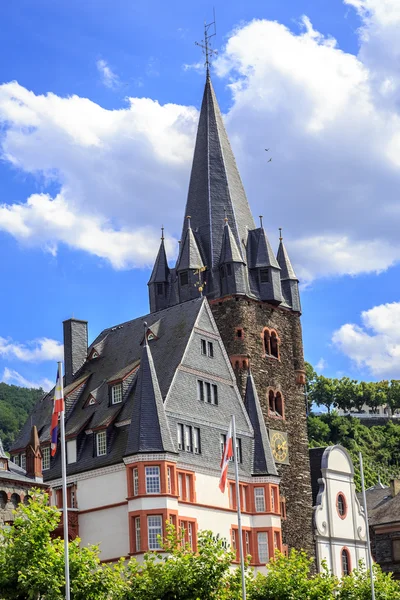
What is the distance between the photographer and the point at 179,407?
71438mm

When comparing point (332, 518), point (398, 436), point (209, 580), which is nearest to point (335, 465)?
point (332, 518)

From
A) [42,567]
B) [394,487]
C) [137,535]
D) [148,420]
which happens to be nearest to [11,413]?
[394,487]

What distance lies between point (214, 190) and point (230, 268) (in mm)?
9174

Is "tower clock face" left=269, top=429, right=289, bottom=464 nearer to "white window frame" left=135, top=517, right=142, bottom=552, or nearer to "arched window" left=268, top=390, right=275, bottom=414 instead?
"arched window" left=268, top=390, right=275, bottom=414

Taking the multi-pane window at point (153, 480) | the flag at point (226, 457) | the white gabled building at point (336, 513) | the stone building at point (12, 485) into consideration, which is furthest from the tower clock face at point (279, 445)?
the flag at point (226, 457)

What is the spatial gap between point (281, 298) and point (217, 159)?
45.6 feet

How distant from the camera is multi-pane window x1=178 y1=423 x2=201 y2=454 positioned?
70.8 m

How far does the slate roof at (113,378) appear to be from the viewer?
7231cm

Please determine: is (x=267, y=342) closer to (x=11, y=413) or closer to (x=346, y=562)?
(x=346, y=562)

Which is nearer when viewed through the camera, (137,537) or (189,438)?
(137,537)

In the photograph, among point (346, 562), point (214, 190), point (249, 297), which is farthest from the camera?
point (214, 190)

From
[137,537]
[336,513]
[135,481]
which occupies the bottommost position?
[137,537]

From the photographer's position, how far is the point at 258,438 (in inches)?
3031

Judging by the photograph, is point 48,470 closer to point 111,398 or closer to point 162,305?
point 111,398
